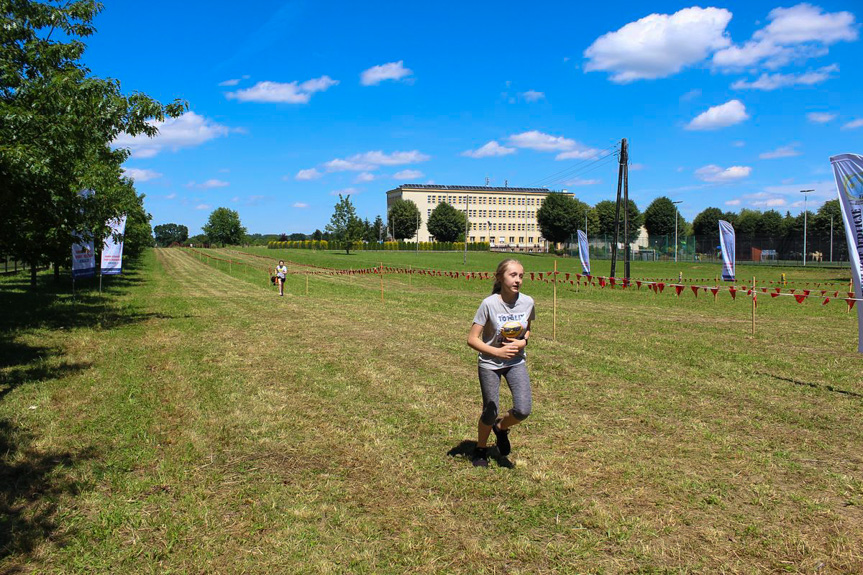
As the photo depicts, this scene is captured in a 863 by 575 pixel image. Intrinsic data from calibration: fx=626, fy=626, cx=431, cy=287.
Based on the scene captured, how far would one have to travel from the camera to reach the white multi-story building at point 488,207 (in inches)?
5723

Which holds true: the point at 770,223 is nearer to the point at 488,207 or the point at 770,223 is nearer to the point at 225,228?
the point at 488,207

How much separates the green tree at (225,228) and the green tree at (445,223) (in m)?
50.2

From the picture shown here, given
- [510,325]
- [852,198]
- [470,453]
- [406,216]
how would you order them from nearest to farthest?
[510,325] → [470,453] → [852,198] → [406,216]

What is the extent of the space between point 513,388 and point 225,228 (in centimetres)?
15100

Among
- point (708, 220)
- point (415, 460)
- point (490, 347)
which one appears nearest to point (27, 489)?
point (415, 460)

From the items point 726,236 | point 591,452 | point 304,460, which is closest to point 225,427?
point 304,460

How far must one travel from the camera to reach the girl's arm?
→ 490 centimetres

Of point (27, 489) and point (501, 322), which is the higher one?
point (501, 322)

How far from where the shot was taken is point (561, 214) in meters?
103

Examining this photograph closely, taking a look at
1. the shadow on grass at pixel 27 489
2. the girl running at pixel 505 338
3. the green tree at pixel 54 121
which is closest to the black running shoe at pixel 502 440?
the girl running at pixel 505 338

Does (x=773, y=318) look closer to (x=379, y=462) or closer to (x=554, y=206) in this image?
(x=379, y=462)

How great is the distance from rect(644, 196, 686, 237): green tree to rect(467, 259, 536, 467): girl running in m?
106

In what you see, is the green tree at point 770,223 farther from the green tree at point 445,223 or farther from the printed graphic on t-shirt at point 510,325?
the printed graphic on t-shirt at point 510,325

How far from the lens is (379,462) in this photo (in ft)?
18.5
